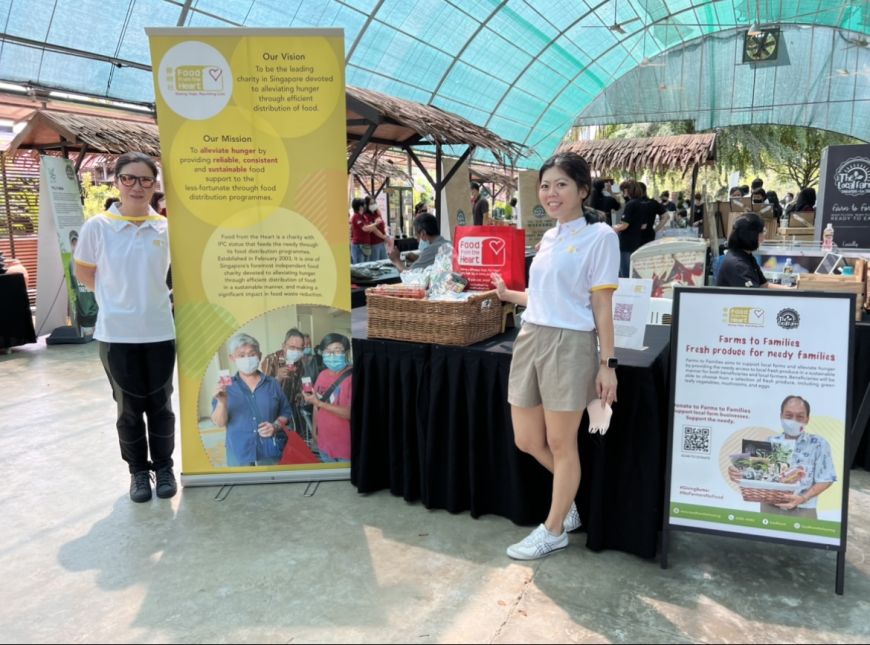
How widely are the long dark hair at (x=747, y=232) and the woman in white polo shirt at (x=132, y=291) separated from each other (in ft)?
10.3

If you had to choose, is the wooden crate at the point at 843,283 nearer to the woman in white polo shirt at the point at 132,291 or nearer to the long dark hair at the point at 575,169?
the long dark hair at the point at 575,169

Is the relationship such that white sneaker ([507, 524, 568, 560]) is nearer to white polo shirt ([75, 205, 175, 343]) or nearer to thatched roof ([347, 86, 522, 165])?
white polo shirt ([75, 205, 175, 343])

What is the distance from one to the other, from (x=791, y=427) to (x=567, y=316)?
93 centimetres

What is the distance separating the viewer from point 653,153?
34.9 feet

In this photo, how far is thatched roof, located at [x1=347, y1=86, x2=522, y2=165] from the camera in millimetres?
5863

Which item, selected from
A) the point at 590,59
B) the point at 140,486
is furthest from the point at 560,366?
the point at 590,59

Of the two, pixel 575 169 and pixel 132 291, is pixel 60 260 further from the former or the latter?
pixel 575 169

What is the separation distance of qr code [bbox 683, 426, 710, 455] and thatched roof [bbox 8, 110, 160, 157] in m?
6.61

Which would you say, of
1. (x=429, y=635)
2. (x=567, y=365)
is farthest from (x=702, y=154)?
(x=429, y=635)

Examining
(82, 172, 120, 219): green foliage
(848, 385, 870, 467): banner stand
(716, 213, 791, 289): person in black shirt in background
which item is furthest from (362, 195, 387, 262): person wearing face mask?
(848, 385, 870, 467): banner stand

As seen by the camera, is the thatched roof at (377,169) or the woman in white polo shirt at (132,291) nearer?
the woman in white polo shirt at (132,291)

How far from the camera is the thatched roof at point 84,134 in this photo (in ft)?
23.2

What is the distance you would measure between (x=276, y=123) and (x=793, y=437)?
2597mm

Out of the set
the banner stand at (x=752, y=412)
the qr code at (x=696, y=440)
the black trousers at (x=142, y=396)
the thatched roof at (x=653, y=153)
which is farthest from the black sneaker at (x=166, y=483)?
the thatched roof at (x=653, y=153)
